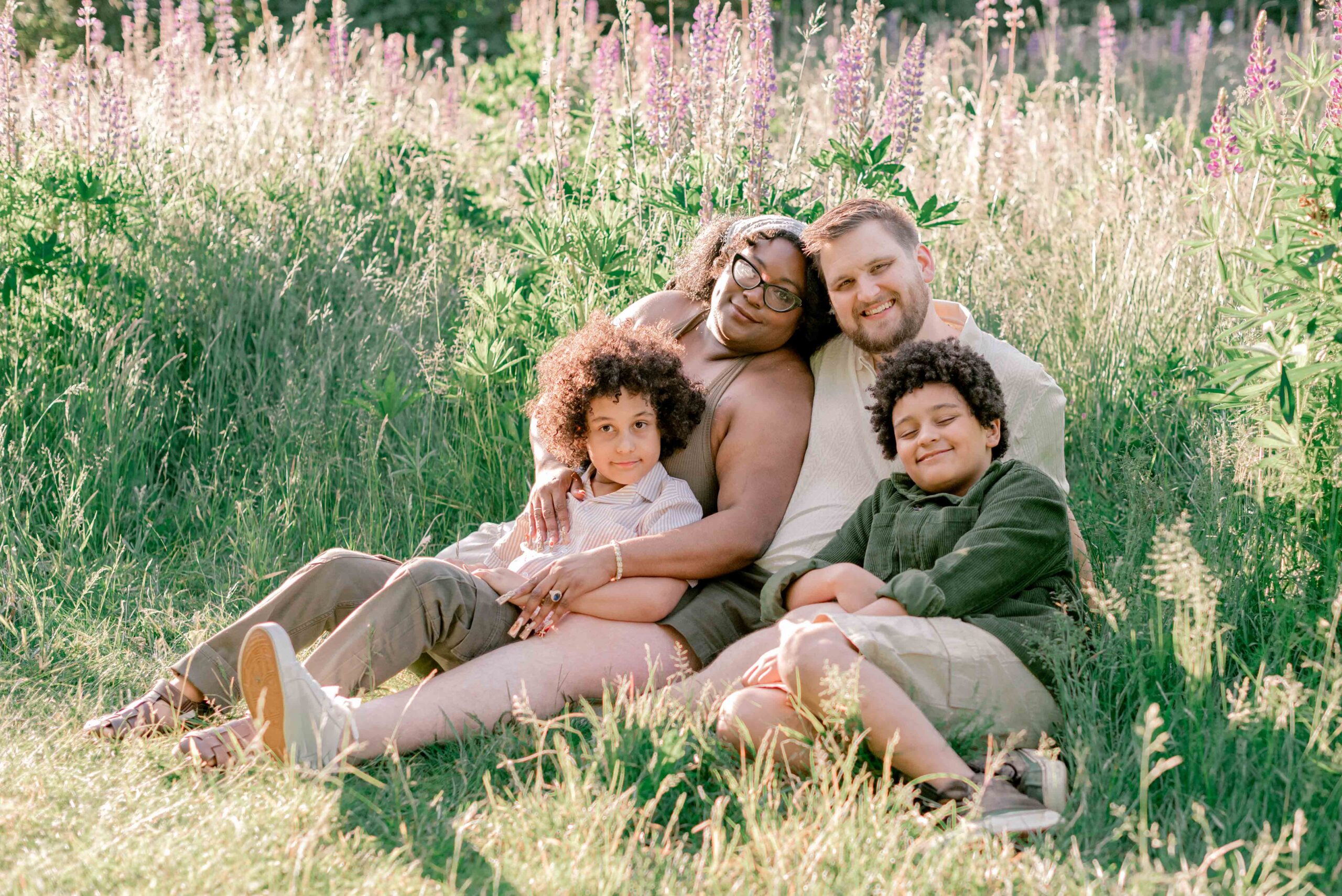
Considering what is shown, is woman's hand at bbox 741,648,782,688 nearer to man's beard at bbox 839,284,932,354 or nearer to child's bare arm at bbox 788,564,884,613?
child's bare arm at bbox 788,564,884,613

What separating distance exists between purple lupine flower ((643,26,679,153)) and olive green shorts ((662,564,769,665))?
2.14 metres

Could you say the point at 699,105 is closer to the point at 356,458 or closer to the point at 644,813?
the point at 356,458

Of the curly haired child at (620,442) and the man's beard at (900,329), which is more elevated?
the man's beard at (900,329)

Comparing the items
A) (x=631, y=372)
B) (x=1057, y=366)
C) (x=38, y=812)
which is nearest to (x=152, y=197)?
(x=631, y=372)

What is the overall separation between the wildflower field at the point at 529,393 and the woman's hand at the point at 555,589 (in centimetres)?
28


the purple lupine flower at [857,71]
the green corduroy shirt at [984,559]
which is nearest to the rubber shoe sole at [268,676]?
the green corduroy shirt at [984,559]

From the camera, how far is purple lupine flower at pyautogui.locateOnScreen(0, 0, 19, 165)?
5.03m

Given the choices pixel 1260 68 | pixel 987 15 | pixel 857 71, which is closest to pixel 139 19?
pixel 857 71

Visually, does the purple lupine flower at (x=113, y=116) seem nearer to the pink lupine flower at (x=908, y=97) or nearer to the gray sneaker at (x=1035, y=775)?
the pink lupine flower at (x=908, y=97)

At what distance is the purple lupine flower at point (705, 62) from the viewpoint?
4.75 metres

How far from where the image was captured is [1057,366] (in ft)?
14.5

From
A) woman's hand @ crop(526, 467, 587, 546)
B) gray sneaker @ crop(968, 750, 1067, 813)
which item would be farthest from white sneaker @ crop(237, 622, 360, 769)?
gray sneaker @ crop(968, 750, 1067, 813)

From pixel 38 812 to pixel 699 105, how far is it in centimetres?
340

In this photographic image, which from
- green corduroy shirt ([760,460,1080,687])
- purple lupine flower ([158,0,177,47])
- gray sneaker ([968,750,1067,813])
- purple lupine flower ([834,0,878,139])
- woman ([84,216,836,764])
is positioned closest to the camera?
gray sneaker ([968,750,1067,813])
